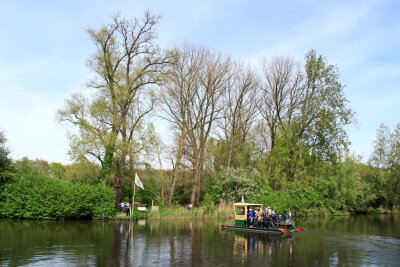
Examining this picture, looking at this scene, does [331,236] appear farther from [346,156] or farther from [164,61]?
[346,156]

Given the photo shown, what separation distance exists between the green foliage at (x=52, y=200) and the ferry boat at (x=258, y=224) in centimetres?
1292

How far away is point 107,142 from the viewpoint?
42594 mm

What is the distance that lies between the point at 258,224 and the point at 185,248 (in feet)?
38.8

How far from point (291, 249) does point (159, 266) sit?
9.04 meters

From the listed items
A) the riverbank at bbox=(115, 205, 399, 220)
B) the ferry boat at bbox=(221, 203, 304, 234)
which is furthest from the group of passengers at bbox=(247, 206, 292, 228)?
the riverbank at bbox=(115, 205, 399, 220)

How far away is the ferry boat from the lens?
3092 cm

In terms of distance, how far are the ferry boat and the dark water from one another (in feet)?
2.58

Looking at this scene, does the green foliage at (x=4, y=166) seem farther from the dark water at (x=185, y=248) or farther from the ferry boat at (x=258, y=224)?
the ferry boat at (x=258, y=224)

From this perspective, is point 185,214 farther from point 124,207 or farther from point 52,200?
point 52,200

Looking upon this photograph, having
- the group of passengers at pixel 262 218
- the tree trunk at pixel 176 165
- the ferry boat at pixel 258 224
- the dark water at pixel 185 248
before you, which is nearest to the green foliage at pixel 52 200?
the dark water at pixel 185 248

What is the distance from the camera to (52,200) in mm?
39031

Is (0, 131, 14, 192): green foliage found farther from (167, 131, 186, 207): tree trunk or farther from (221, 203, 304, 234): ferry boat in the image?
(221, 203, 304, 234): ferry boat

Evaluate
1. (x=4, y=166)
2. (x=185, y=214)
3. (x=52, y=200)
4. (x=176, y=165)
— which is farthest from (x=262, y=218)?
(x=4, y=166)

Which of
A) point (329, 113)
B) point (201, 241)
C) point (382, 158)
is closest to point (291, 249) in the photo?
point (201, 241)
